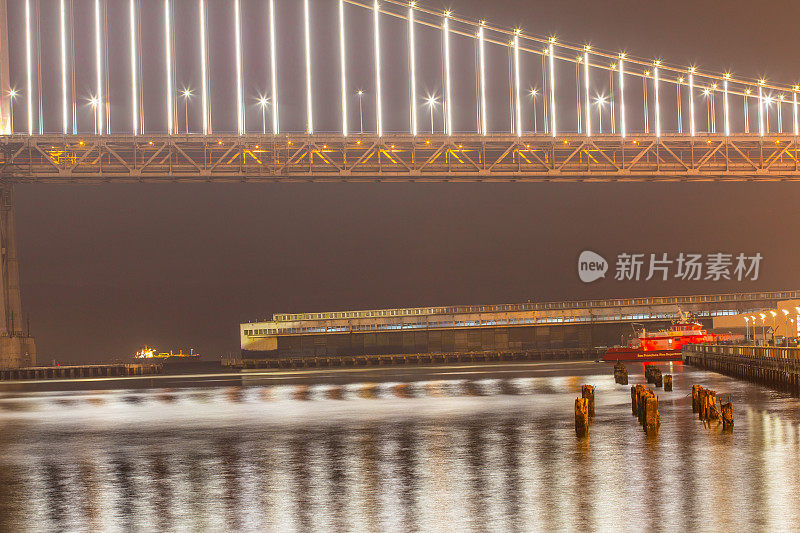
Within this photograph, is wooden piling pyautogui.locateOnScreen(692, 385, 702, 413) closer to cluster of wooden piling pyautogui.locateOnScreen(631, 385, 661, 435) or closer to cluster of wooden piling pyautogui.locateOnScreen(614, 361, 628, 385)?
cluster of wooden piling pyautogui.locateOnScreen(631, 385, 661, 435)

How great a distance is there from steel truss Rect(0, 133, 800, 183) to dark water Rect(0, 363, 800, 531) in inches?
1987

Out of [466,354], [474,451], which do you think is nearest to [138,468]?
[474,451]

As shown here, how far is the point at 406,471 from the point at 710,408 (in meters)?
9.48

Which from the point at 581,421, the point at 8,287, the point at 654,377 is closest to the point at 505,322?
the point at 8,287

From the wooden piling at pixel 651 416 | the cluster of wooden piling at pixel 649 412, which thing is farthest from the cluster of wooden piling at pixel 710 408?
the wooden piling at pixel 651 416

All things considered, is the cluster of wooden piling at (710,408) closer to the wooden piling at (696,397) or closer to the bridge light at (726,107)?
the wooden piling at (696,397)

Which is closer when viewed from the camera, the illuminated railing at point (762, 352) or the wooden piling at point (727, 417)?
the wooden piling at point (727, 417)

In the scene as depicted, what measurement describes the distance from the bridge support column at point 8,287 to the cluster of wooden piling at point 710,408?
62.3 meters

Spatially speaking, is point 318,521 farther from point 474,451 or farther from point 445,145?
point 445,145

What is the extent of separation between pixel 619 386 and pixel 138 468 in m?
28.3

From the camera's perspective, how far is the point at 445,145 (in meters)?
83.1

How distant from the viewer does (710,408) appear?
80.6 feet

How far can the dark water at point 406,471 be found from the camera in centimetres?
1328

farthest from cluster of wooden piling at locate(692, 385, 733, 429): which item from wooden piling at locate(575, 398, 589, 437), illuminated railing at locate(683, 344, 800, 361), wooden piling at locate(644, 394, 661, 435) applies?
illuminated railing at locate(683, 344, 800, 361)
